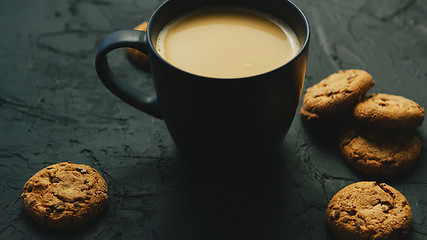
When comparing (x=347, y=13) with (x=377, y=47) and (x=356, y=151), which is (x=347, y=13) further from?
(x=356, y=151)

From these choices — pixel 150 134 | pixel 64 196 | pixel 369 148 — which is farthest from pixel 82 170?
pixel 369 148

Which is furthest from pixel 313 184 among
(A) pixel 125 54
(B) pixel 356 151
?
(A) pixel 125 54

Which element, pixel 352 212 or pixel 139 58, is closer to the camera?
pixel 352 212

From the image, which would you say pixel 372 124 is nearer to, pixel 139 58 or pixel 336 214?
pixel 336 214

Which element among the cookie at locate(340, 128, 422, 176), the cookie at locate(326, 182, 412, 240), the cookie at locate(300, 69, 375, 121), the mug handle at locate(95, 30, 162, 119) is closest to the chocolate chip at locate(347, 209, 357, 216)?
the cookie at locate(326, 182, 412, 240)

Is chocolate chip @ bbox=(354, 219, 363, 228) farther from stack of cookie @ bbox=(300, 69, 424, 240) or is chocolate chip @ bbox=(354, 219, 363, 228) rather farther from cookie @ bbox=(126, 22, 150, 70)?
A: cookie @ bbox=(126, 22, 150, 70)

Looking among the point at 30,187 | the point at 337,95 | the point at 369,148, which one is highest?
the point at 337,95

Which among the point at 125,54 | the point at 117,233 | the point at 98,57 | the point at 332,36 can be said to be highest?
the point at 98,57
